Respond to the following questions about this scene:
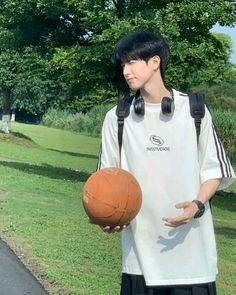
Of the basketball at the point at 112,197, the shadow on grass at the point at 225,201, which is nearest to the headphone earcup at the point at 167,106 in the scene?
the basketball at the point at 112,197

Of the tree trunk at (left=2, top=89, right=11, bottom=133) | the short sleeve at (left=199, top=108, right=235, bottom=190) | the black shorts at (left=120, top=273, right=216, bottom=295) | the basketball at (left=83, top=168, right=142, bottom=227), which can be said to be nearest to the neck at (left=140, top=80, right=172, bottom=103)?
the short sleeve at (left=199, top=108, right=235, bottom=190)

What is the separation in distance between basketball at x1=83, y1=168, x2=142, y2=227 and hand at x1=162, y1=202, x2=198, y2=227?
0.64ft

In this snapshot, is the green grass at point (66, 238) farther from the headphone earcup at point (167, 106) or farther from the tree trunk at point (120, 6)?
the tree trunk at point (120, 6)

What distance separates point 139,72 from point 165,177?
0.52 metres

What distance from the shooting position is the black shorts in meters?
3.33

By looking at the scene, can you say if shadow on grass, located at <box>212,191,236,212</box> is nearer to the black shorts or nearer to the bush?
the black shorts

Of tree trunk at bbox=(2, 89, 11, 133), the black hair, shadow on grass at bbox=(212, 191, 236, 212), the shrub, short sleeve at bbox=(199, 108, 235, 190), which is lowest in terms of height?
the shrub

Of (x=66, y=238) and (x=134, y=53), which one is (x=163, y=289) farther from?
(x=66, y=238)

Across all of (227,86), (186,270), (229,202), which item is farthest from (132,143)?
(227,86)

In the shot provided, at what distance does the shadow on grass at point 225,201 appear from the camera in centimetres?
1876

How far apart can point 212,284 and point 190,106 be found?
33.7 inches

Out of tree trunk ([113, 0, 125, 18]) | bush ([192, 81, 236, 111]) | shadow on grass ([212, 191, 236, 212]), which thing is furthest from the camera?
bush ([192, 81, 236, 111])

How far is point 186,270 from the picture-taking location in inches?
131

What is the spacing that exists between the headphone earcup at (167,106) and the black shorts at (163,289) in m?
0.79
